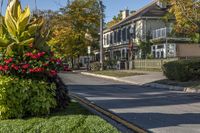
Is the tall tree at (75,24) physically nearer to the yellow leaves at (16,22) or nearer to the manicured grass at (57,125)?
the yellow leaves at (16,22)

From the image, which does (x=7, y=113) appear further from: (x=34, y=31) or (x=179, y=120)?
(x=179, y=120)

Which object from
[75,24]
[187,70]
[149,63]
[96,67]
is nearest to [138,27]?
[96,67]

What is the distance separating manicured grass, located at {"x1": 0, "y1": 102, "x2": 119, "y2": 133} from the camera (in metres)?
7.01

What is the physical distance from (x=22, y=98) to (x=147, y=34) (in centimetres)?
Answer: 4869

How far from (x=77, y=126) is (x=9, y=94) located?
1.47m

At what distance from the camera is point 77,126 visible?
23.4 feet

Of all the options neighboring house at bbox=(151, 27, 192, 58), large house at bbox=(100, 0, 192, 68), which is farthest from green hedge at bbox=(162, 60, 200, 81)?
neighboring house at bbox=(151, 27, 192, 58)

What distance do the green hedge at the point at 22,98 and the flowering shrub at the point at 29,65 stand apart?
162 mm

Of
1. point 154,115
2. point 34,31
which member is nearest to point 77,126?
point 34,31

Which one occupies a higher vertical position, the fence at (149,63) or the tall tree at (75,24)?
the tall tree at (75,24)

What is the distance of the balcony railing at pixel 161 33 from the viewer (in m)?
50.6

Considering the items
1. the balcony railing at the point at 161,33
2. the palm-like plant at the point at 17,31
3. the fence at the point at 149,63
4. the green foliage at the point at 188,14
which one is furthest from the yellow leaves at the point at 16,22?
the balcony railing at the point at 161,33

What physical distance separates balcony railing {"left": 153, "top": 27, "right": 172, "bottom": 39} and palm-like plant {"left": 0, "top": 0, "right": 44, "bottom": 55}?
42939mm

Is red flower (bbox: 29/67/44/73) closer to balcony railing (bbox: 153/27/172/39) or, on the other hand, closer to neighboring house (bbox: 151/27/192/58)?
neighboring house (bbox: 151/27/192/58)
